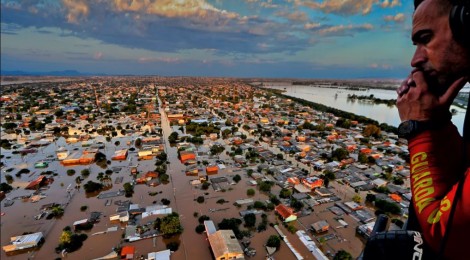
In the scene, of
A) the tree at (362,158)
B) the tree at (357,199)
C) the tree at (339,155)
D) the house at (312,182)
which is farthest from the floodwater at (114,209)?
the tree at (362,158)

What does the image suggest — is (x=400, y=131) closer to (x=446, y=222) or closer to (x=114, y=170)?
(x=446, y=222)

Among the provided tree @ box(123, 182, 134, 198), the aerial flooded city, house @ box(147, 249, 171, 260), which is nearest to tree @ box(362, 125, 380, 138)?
the aerial flooded city

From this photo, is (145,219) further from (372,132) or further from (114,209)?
(372,132)

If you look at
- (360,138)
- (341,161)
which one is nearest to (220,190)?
(341,161)

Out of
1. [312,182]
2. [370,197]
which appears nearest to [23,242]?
[312,182]

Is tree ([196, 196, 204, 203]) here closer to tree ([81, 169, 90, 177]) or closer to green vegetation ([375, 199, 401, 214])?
tree ([81, 169, 90, 177])

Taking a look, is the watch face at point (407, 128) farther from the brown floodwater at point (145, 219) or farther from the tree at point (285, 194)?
the tree at point (285, 194)
